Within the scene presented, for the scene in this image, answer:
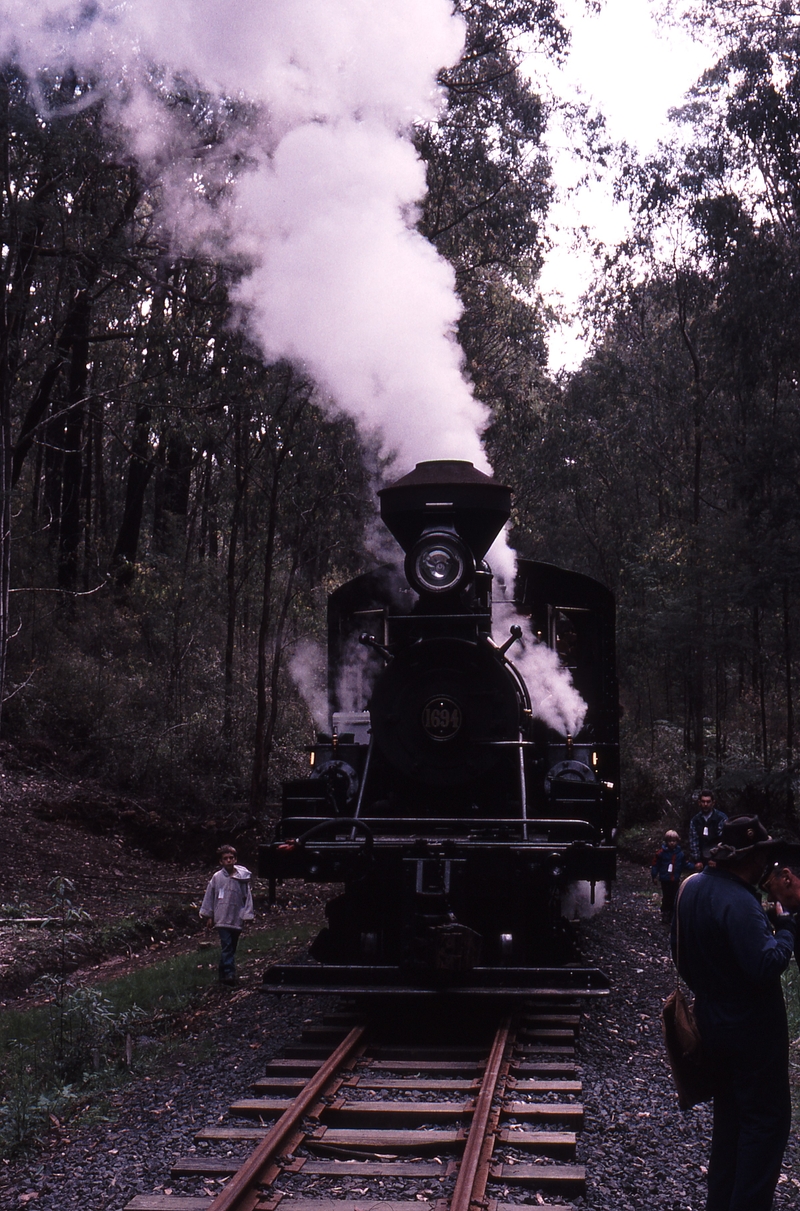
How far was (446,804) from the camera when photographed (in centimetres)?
745

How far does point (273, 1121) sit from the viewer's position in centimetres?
501

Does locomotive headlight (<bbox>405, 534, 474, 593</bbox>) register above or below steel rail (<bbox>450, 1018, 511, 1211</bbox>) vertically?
above

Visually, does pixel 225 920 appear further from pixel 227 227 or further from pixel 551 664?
pixel 227 227

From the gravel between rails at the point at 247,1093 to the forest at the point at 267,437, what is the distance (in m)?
5.72

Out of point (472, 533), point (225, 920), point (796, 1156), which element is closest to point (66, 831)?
point (225, 920)

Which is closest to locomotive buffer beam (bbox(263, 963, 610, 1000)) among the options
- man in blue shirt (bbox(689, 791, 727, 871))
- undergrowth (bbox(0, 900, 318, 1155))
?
undergrowth (bbox(0, 900, 318, 1155))

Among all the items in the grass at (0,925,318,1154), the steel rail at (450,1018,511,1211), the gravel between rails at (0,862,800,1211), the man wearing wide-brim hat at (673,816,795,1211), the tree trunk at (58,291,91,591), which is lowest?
the grass at (0,925,318,1154)

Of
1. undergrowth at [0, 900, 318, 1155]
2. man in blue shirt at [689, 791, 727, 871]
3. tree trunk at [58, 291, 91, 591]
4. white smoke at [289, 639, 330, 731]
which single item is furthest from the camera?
white smoke at [289, 639, 330, 731]

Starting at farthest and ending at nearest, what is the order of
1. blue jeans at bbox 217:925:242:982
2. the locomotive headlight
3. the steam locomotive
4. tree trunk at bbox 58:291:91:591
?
tree trunk at bbox 58:291:91:591 < blue jeans at bbox 217:925:242:982 < the locomotive headlight < the steam locomotive

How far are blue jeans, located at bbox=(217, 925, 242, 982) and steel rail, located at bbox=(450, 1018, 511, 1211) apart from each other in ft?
9.97

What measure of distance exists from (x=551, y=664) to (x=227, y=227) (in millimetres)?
8490

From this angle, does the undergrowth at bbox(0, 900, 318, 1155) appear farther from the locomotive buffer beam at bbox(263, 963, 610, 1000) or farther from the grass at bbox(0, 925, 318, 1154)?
the locomotive buffer beam at bbox(263, 963, 610, 1000)

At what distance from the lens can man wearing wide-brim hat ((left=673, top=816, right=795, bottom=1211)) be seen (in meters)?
3.55

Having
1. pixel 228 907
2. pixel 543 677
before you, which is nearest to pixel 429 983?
pixel 228 907
